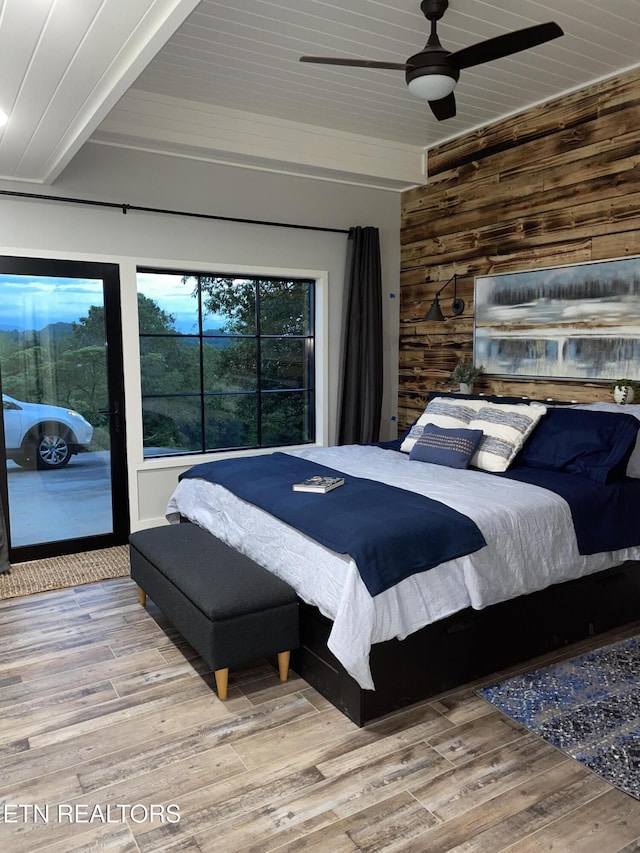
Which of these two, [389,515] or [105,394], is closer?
[389,515]

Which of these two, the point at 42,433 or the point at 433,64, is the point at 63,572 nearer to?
the point at 42,433

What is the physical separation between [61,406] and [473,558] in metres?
3.00

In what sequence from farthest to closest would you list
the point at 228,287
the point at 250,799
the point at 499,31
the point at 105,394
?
the point at 228,287
the point at 105,394
the point at 499,31
the point at 250,799

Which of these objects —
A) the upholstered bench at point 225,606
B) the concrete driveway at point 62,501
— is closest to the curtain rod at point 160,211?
the concrete driveway at point 62,501

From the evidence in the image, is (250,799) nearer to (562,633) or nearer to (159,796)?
(159,796)

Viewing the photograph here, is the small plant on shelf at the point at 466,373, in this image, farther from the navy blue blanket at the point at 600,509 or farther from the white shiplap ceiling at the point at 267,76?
the white shiplap ceiling at the point at 267,76

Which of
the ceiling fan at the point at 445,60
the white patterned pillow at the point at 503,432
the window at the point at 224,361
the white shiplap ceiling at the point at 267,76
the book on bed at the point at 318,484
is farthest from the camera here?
the window at the point at 224,361

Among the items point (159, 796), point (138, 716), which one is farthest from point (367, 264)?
point (159, 796)

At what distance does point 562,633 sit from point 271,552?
4.66 ft

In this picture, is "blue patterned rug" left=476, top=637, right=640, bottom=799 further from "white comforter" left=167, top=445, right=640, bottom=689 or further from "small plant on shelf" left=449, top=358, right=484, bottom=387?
"small plant on shelf" left=449, top=358, right=484, bottom=387

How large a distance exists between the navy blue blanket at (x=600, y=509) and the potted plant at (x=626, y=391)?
0.59 m

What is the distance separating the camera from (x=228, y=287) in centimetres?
489

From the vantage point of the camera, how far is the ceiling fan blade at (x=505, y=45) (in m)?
2.39

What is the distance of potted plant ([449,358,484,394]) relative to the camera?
15.4ft
